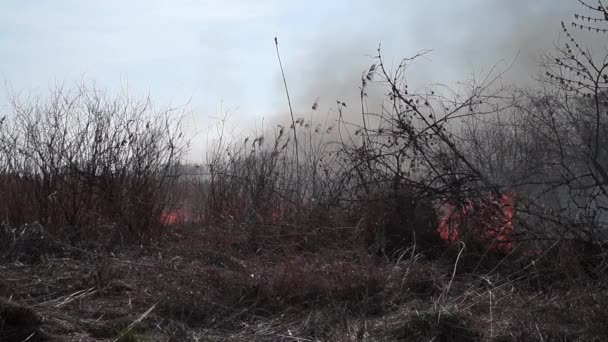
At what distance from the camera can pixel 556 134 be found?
7.19 m

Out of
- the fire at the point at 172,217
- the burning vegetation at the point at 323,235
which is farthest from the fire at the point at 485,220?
the fire at the point at 172,217

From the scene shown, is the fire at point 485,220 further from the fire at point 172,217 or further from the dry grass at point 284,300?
the fire at point 172,217

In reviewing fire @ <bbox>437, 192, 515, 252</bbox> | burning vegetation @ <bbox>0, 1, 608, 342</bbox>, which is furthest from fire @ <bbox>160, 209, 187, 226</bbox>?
fire @ <bbox>437, 192, 515, 252</bbox>

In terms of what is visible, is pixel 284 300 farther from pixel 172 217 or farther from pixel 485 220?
pixel 172 217

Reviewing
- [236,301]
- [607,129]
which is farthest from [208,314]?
[607,129]

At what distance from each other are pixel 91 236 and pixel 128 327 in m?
3.41

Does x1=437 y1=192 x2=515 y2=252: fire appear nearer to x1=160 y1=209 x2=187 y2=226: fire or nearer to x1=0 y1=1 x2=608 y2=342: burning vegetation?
x1=0 y1=1 x2=608 y2=342: burning vegetation

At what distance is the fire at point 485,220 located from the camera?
718 cm

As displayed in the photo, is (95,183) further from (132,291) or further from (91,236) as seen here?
(132,291)

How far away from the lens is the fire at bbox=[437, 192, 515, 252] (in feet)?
23.5

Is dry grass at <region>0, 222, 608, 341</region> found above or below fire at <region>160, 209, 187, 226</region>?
below

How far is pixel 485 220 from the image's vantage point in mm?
7352

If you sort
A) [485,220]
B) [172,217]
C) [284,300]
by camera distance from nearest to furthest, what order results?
[284,300] → [485,220] → [172,217]

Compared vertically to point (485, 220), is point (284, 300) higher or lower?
lower
